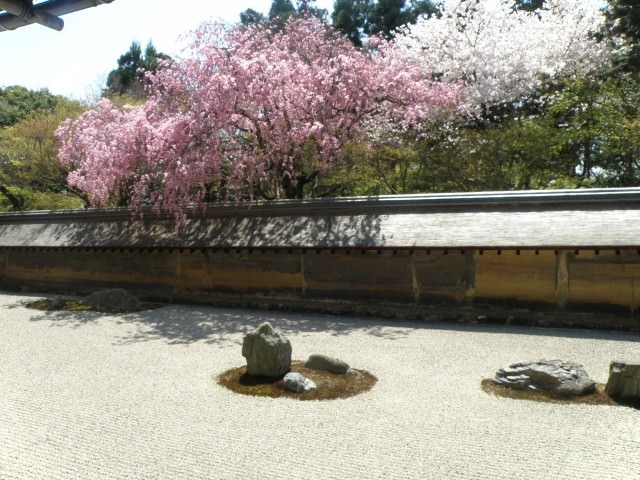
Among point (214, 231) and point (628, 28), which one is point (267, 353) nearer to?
point (214, 231)

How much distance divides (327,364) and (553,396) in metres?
2.43

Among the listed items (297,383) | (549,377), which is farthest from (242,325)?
(549,377)

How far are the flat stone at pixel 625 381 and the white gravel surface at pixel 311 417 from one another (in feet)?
0.92

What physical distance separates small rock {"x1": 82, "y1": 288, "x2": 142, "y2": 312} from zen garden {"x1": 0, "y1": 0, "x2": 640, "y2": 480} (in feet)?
0.24

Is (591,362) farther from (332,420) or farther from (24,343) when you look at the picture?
(24,343)

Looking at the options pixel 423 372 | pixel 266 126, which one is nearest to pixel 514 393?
pixel 423 372

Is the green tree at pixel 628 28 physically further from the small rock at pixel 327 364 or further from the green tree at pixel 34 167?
the green tree at pixel 34 167

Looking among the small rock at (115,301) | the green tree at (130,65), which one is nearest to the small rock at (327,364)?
the small rock at (115,301)

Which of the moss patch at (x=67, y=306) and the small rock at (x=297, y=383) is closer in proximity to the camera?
the small rock at (x=297, y=383)

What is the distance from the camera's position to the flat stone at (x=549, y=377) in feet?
17.0

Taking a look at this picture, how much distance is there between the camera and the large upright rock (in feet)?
19.4

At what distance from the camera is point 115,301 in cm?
1098

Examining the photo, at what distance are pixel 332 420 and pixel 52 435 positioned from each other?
245 centimetres

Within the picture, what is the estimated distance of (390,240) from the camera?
913 cm
